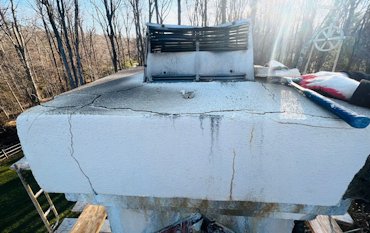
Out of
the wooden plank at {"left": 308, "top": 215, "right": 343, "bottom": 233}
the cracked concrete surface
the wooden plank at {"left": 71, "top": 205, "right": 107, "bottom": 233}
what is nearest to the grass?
the wooden plank at {"left": 71, "top": 205, "right": 107, "bottom": 233}

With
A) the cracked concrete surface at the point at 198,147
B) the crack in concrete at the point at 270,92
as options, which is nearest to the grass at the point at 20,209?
the cracked concrete surface at the point at 198,147

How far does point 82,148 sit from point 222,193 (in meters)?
1.57

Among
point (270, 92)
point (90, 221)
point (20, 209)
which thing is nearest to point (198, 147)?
point (270, 92)

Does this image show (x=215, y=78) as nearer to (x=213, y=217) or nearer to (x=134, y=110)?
(x=134, y=110)

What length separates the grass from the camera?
697 cm

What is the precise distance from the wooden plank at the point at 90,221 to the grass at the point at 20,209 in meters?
4.14

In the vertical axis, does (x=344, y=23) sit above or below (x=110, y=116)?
above

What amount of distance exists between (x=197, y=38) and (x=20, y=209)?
918cm

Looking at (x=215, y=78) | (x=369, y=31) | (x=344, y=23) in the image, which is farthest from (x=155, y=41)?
(x=369, y=31)

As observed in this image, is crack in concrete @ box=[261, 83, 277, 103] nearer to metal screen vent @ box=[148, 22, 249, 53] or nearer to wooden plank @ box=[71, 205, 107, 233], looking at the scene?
metal screen vent @ box=[148, 22, 249, 53]

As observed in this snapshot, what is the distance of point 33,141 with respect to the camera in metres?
2.12

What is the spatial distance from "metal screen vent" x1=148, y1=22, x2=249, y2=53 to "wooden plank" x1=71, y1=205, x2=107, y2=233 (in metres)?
3.27

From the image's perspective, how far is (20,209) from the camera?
7.76 meters

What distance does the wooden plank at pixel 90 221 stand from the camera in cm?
366
